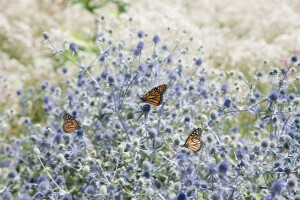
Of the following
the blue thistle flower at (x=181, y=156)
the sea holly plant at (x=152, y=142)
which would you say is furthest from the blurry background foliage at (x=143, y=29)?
the blue thistle flower at (x=181, y=156)

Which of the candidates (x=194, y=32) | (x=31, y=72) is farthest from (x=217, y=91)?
(x=31, y=72)

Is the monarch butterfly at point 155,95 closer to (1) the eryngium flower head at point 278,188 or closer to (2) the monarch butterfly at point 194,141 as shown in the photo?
(2) the monarch butterfly at point 194,141

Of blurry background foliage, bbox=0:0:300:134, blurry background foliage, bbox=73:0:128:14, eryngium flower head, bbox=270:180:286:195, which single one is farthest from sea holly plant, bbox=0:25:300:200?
blurry background foliage, bbox=73:0:128:14

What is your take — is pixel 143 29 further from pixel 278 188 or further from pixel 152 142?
pixel 278 188

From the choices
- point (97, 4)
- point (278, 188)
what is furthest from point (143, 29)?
point (278, 188)

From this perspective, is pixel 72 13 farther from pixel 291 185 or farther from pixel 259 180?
pixel 291 185

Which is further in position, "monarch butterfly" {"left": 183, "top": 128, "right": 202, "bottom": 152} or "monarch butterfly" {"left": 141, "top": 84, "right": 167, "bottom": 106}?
"monarch butterfly" {"left": 141, "top": 84, "right": 167, "bottom": 106}

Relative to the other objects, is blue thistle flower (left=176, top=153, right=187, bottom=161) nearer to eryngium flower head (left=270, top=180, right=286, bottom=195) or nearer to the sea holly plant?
the sea holly plant
